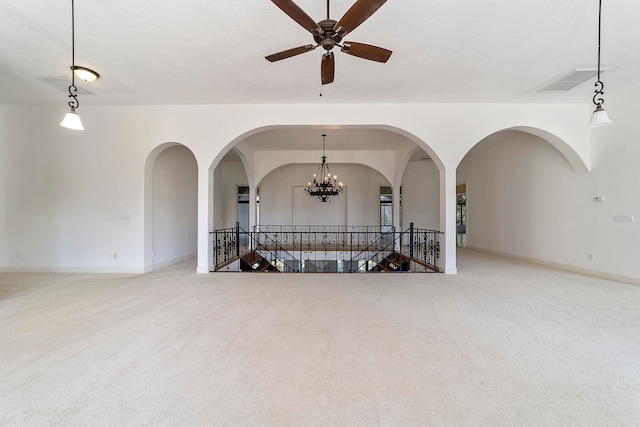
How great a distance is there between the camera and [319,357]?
90.6 inches

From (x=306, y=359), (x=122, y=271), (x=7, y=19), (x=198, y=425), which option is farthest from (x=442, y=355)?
(x=122, y=271)

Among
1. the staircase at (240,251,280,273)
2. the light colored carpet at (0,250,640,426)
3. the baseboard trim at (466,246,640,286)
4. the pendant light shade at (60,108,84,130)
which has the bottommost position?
the staircase at (240,251,280,273)

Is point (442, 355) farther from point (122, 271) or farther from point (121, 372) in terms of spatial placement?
point (122, 271)

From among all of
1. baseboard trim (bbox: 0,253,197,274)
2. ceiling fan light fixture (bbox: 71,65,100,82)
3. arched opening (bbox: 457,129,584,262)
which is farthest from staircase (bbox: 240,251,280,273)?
arched opening (bbox: 457,129,584,262)

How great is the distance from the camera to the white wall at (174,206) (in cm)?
606

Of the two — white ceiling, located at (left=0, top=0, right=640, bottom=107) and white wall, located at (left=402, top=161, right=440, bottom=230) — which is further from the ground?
white ceiling, located at (left=0, top=0, right=640, bottom=107)

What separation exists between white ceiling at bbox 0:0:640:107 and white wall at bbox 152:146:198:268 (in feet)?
5.62

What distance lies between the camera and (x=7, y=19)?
2.91 m

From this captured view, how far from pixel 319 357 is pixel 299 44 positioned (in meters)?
3.31

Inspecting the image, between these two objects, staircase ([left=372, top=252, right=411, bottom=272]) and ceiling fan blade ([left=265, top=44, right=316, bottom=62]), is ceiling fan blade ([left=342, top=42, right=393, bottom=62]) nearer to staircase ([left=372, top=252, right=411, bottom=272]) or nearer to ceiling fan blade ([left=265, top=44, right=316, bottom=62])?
ceiling fan blade ([left=265, top=44, right=316, bottom=62])

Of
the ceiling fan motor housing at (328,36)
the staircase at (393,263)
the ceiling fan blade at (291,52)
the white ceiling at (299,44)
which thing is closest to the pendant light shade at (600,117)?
the white ceiling at (299,44)

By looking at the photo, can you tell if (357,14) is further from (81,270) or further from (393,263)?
(393,263)

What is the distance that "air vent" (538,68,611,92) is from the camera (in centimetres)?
398

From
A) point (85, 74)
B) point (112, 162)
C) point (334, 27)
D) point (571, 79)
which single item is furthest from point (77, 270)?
point (571, 79)
